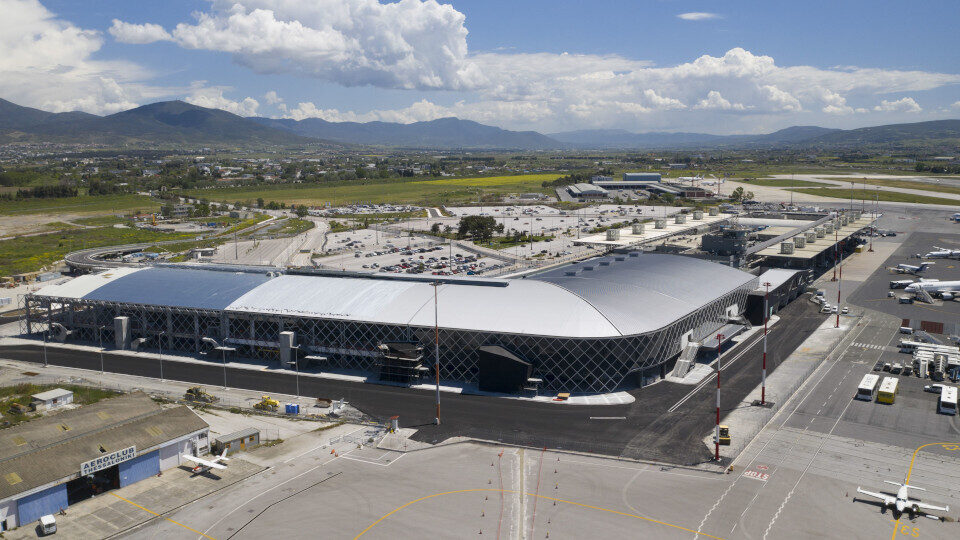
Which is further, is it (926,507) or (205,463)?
(205,463)

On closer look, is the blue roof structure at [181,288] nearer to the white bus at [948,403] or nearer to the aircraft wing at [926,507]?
the aircraft wing at [926,507]

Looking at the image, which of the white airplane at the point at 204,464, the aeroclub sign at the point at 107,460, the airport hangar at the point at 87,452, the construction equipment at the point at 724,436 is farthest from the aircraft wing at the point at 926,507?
the aeroclub sign at the point at 107,460

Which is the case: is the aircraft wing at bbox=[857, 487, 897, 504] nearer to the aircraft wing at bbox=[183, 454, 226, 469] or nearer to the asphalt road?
the asphalt road

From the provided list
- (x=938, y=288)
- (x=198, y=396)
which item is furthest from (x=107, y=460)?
(x=938, y=288)

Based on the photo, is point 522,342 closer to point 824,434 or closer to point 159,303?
point 824,434

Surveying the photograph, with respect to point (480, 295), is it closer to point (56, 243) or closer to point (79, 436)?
point (79, 436)

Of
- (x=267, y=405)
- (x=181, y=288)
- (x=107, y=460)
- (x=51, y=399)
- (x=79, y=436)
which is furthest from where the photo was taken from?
(x=181, y=288)
